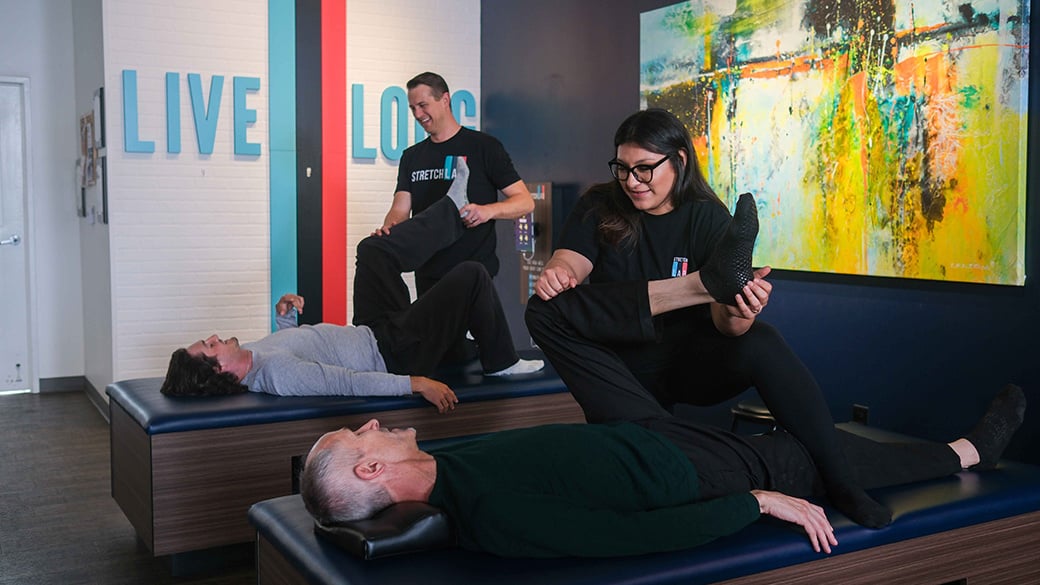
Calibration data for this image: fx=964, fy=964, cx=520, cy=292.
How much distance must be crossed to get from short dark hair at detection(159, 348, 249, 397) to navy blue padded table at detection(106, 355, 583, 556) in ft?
0.19

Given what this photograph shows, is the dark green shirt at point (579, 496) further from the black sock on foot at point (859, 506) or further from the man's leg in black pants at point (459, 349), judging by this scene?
the man's leg in black pants at point (459, 349)

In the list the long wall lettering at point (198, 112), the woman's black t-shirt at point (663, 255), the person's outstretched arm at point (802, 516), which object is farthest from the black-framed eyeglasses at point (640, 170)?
the long wall lettering at point (198, 112)

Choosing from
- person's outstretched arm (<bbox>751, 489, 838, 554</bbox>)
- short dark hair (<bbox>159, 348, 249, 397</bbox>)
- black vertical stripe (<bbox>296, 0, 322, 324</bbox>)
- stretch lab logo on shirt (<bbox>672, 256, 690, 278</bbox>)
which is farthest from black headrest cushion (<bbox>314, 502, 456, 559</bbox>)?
black vertical stripe (<bbox>296, 0, 322, 324</bbox>)

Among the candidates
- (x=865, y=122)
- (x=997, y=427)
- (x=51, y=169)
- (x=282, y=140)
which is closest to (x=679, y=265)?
(x=997, y=427)

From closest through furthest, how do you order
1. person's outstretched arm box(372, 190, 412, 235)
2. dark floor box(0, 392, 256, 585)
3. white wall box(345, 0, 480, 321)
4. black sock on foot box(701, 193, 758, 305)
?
1. black sock on foot box(701, 193, 758, 305)
2. dark floor box(0, 392, 256, 585)
3. person's outstretched arm box(372, 190, 412, 235)
4. white wall box(345, 0, 480, 321)

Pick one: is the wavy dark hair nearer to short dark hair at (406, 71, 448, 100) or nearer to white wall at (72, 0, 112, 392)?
short dark hair at (406, 71, 448, 100)

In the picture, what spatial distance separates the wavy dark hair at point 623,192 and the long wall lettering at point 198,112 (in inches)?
126

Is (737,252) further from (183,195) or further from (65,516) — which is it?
(183,195)

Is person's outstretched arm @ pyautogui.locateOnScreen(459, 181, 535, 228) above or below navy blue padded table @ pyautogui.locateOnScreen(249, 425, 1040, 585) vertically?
above

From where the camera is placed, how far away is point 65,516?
376 cm

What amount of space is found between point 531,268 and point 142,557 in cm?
296

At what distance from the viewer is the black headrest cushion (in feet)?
6.37

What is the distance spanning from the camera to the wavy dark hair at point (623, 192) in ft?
8.60

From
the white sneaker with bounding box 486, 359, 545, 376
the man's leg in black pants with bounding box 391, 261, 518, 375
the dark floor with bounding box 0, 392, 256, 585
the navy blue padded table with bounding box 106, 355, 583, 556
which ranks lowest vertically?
the dark floor with bounding box 0, 392, 256, 585
